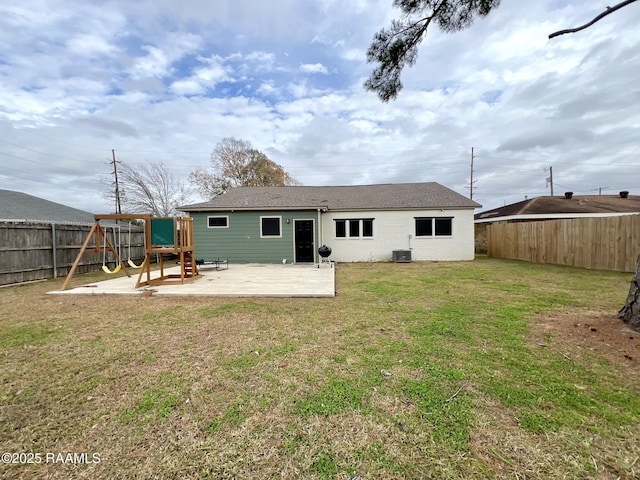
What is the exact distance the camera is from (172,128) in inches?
782

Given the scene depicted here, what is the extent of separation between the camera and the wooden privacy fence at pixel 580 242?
8.64 meters

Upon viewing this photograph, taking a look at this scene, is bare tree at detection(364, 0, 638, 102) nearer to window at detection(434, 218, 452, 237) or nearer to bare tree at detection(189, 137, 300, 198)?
window at detection(434, 218, 452, 237)

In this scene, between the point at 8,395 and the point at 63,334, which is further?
the point at 63,334

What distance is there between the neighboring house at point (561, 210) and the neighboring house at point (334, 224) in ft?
21.3

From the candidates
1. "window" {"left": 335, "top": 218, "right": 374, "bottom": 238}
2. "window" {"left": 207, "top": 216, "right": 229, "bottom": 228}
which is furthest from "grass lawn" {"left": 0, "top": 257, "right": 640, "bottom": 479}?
"window" {"left": 335, "top": 218, "right": 374, "bottom": 238}

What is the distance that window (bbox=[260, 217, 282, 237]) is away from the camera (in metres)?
12.0

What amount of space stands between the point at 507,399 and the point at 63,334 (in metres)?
5.31

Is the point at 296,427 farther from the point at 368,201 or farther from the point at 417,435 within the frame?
the point at 368,201

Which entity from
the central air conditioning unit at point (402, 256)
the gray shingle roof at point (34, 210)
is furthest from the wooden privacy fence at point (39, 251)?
the central air conditioning unit at point (402, 256)

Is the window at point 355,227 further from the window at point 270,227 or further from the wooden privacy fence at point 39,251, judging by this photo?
the wooden privacy fence at point 39,251

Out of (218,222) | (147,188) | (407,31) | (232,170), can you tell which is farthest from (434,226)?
(147,188)

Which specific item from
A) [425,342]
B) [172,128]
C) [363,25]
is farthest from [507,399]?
[172,128]

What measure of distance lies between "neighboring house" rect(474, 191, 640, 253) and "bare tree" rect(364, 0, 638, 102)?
1674 centimetres

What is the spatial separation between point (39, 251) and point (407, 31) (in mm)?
11761
